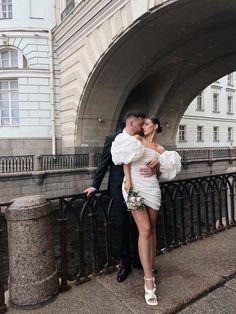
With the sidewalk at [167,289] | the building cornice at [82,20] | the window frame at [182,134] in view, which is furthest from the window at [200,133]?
the sidewalk at [167,289]

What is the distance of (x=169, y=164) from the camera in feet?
10.2

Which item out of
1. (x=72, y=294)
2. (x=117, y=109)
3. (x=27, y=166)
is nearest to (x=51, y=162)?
(x=27, y=166)

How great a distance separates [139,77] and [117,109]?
7.95 ft

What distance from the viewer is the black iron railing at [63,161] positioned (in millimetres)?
13697

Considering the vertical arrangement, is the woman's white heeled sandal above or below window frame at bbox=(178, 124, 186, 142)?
below

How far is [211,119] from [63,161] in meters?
22.6

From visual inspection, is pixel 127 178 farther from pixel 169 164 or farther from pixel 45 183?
pixel 45 183

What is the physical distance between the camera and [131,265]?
11.8 feet

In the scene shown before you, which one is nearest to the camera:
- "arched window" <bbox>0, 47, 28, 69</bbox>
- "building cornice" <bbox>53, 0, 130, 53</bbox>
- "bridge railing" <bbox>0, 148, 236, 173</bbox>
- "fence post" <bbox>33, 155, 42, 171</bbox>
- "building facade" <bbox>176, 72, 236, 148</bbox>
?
"fence post" <bbox>33, 155, 42, 171</bbox>

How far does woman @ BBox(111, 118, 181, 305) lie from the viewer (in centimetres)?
289

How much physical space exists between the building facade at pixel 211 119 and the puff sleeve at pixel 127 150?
85.9 feet

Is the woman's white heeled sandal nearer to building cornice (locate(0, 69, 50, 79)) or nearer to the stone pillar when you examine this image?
the stone pillar

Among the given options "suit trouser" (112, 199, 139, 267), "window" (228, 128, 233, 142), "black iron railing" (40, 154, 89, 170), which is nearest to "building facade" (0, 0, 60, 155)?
"black iron railing" (40, 154, 89, 170)

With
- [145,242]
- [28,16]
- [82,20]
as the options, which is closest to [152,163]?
[145,242]
